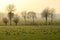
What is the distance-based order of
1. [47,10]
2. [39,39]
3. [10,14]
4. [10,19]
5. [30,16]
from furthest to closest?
[30,16] < [47,10] < [10,19] < [10,14] < [39,39]

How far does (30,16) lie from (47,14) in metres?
16.8

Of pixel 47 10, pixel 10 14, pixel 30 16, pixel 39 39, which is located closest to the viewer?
pixel 39 39

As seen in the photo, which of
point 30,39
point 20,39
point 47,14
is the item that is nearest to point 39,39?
point 30,39

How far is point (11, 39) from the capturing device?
65.0 feet

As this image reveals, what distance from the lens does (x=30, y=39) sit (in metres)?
19.7

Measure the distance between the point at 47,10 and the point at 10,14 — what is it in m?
28.6

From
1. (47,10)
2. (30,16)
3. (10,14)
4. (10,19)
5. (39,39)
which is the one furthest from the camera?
(30,16)

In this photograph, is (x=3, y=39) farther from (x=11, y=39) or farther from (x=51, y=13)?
(x=51, y=13)

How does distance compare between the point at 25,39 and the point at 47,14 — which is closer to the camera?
the point at 25,39

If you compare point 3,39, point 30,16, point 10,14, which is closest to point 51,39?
point 3,39

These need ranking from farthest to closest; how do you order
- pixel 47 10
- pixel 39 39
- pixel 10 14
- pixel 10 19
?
pixel 47 10 → pixel 10 19 → pixel 10 14 → pixel 39 39

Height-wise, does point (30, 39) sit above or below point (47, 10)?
below

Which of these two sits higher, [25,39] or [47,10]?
[47,10]

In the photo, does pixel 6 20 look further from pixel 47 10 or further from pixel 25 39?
pixel 25 39
